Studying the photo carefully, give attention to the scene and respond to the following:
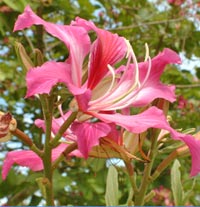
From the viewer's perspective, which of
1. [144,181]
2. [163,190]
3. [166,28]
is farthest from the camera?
[166,28]

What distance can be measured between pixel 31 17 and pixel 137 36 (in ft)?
6.05

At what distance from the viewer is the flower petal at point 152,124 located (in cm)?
59

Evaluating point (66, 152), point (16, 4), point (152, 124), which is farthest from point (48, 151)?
point (16, 4)

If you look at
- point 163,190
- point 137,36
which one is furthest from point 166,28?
point 163,190

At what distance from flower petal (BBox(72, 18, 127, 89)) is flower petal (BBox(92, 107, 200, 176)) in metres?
0.06

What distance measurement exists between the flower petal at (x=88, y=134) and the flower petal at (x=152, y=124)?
0.05 ft

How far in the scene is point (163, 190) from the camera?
217 cm

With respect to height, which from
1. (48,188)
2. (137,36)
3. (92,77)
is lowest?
(137,36)

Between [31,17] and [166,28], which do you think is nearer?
[31,17]

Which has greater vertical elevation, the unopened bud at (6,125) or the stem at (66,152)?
the unopened bud at (6,125)

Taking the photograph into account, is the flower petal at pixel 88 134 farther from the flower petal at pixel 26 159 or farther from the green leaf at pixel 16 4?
the green leaf at pixel 16 4

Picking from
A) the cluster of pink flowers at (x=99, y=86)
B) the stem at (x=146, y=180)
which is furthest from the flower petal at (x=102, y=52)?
the stem at (x=146, y=180)

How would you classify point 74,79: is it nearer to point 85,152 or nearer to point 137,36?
point 85,152

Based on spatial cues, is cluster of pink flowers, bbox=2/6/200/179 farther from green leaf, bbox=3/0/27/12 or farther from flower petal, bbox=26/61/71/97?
green leaf, bbox=3/0/27/12
